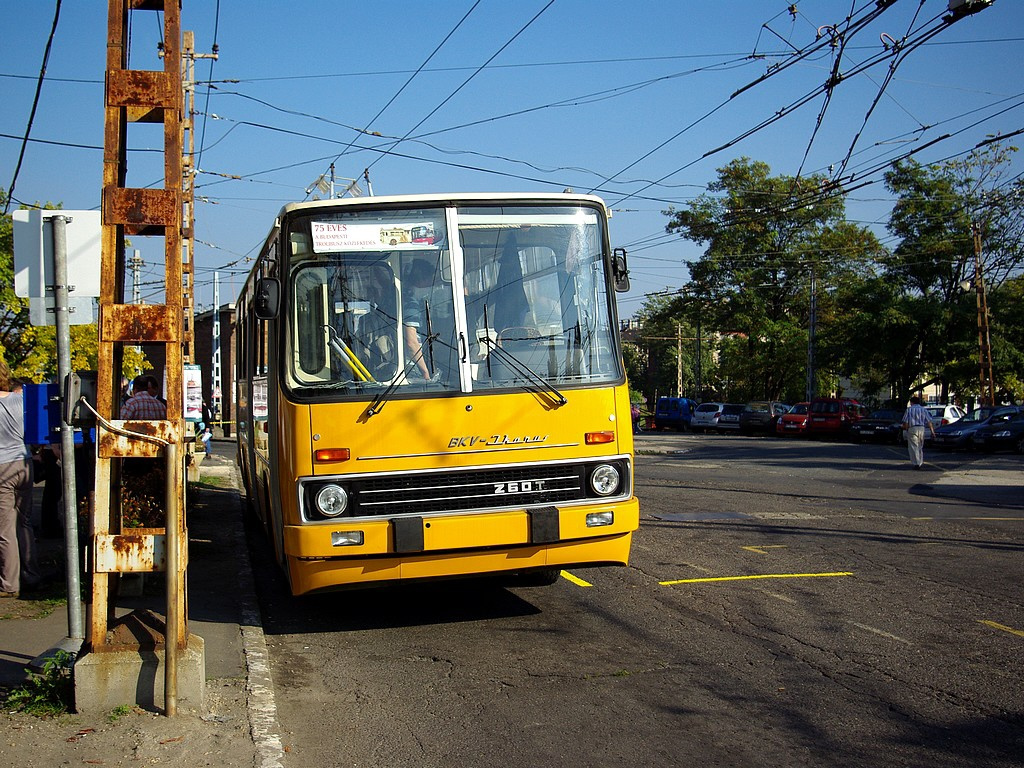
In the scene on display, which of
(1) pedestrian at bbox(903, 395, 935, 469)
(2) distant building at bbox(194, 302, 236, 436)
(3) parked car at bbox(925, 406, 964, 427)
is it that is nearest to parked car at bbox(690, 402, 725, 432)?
(3) parked car at bbox(925, 406, 964, 427)

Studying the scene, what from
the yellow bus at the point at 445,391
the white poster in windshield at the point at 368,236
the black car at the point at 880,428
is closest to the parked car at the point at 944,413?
the black car at the point at 880,428

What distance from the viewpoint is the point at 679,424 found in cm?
5456

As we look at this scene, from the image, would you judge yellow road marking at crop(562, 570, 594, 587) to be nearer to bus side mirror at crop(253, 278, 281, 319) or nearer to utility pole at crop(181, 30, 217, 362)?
bus side mirror at crop(253, 278, 281, 319)

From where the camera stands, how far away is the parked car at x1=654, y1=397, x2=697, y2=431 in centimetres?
5431

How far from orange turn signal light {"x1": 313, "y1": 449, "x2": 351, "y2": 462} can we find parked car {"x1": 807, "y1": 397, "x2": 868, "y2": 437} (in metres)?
38.4

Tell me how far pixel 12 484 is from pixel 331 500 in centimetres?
299

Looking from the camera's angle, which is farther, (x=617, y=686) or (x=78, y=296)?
(x=78, y=296)

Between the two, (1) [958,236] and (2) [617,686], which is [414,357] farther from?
(1) [958,236]

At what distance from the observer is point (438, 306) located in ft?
23.1

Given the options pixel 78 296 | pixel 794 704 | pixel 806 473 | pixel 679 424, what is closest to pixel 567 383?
pixel 794 704

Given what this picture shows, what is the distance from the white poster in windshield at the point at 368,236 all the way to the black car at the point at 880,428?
3446cm

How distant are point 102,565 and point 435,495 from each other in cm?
223

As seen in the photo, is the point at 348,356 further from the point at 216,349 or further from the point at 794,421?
the point at 216,349

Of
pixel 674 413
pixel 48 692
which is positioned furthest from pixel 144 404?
pixel 674 413
